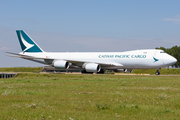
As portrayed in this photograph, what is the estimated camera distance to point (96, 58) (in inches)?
2255

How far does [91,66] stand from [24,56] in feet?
58.7

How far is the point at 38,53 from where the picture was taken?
63.6 m

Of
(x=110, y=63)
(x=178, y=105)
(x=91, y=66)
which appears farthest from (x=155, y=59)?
(x=178, y=105)

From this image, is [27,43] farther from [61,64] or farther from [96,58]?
[96,58]

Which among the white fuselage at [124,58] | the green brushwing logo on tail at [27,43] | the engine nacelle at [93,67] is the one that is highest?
the green brushwing logo on tail at [27,43]

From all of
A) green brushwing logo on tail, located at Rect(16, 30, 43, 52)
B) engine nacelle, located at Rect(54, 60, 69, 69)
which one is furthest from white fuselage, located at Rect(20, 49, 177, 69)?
green brushwing logo on tail, located at Rect(16, 30, 43, 52)

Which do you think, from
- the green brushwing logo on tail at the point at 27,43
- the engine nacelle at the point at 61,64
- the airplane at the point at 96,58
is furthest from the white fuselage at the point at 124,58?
the green brushwing logo on tail at the point at 27,43

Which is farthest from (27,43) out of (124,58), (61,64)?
(124,58)

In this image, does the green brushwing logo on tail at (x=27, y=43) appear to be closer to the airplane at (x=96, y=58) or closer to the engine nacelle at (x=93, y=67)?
the airplane at (x=96, y=58)

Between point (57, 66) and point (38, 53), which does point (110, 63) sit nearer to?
point (57, 66)

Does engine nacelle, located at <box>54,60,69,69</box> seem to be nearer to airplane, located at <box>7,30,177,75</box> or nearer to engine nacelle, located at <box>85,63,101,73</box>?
airplane, located at <box>7,30,177,75</box>

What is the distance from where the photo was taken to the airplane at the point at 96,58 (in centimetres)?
5119

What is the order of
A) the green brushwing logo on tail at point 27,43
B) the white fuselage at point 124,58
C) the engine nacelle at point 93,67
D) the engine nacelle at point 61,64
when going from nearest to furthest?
the white fuselage at point 124,58 → the engine nacelle at point 93,67 → the engine nacelle at point 61,64 → the green brushwing logo on tail at point 27,43

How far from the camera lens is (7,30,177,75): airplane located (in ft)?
168
